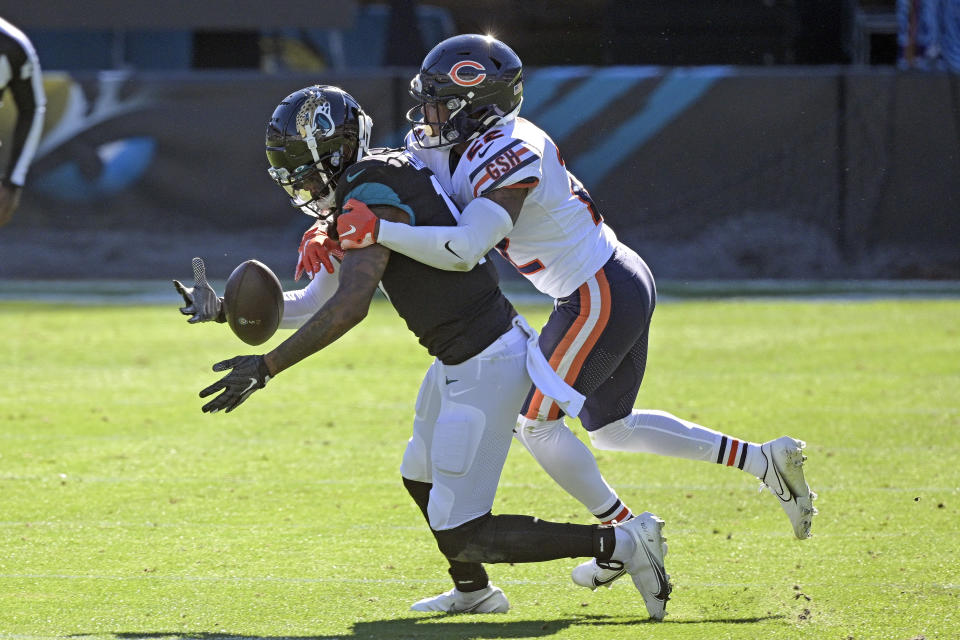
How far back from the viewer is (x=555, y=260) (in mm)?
4000

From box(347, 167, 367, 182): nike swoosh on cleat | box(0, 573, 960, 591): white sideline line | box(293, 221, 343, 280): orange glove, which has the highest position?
box(347, 167, 367, 182): nike swoosh on cleat

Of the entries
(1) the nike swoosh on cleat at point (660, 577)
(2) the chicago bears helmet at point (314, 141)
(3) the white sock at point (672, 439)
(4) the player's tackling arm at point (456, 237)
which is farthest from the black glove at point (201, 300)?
(1) the nike swoosh on cleat at point (660, 577)

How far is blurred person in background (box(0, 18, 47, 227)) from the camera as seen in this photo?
16.0 ft

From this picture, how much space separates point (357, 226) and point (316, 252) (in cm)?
54

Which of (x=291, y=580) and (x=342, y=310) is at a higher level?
(x=342, y=310)

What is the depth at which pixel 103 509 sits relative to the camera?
15.7 ft

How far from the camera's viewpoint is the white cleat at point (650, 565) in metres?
3.52

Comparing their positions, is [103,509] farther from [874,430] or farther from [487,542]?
[874,430]

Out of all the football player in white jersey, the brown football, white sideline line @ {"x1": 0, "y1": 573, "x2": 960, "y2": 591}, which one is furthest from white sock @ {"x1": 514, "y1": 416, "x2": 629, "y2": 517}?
the brown football

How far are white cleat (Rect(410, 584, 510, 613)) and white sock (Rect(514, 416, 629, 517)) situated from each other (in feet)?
1.41

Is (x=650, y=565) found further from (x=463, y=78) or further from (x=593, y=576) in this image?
(x=463, y=78)

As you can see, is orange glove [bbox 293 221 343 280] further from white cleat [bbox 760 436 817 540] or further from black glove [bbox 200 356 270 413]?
white cleat [bbox 760 436 817 540]

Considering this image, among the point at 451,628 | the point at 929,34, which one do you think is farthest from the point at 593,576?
the point at 929,34

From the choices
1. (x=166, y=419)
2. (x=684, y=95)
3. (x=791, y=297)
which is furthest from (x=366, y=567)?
(x=684, y=95)
